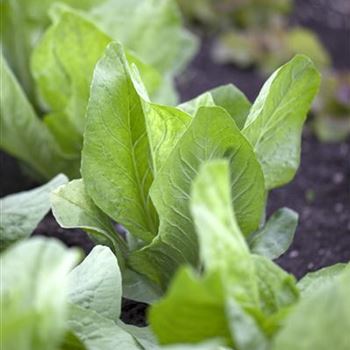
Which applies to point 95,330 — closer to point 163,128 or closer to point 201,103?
point 163,128

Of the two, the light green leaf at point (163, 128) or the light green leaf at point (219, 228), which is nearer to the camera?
the light green leaf at point (219, 228)

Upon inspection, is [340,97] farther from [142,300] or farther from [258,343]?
[258,343]

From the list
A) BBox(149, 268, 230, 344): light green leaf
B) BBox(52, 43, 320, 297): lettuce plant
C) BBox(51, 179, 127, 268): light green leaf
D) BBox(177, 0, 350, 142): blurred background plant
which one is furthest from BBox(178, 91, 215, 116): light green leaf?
BBox(177, 0, 350, 142): blurred background plant

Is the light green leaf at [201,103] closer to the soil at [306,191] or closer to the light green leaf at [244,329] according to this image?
the soil at [306,191]

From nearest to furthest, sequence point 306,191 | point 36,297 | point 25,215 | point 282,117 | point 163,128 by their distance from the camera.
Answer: point 36,297 < point 163,128 < point 282,117 < point 25,215 < point 306,191

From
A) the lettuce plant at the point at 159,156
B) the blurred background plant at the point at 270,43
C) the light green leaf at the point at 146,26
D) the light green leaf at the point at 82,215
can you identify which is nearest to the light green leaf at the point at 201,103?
the lettuce plant at the point at 159,156

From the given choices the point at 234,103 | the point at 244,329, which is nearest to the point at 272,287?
the point at 244,329

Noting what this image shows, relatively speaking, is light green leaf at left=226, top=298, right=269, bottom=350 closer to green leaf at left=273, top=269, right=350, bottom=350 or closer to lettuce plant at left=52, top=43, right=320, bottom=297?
green leaf at left=273, top=269, right=350, bottom=350
